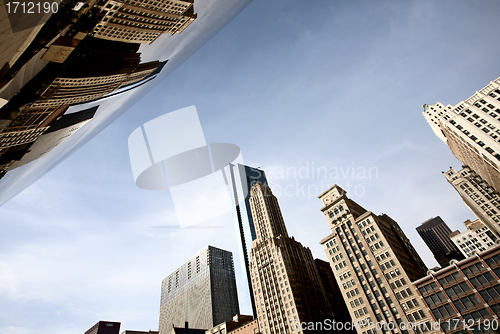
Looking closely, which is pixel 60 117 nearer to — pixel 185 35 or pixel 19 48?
pixel 19 48

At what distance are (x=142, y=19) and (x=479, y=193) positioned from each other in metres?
141

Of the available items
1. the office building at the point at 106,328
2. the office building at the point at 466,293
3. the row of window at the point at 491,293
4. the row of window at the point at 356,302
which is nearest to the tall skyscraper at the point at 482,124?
the office building at the point at 466,293

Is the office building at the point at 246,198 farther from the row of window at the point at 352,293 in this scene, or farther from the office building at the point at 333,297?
the row of window at the point at 352,293

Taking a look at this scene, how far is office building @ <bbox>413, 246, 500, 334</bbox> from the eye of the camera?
4703 cm

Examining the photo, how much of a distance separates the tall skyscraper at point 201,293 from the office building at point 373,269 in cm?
8832

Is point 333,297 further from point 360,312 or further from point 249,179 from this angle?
point 249,179

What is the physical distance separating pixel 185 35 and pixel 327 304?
104461 mm

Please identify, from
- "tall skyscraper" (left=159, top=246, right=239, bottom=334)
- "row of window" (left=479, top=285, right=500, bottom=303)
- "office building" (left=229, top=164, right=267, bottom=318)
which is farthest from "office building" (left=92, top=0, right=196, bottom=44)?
"tall skyscraper" (left=159, top=246, right=239, bottom=334)

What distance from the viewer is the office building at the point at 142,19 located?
3498mm

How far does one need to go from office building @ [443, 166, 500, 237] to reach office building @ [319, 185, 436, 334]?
148 feet

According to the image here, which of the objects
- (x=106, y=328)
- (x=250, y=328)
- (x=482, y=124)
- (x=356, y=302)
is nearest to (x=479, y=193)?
(x=482, y=124)

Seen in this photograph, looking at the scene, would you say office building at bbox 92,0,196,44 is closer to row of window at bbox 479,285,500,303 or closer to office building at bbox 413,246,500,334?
office building at bbox 413,246,500,334

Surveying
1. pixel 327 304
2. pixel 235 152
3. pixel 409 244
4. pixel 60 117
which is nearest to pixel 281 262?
pixel 327 304

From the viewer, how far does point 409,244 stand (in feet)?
259
